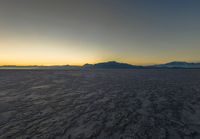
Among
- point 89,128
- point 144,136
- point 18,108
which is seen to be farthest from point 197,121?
point 18,108

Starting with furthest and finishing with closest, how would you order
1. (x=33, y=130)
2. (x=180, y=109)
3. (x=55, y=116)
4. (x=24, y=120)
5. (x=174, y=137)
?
(x=180, y=109) < (x=55, y=116) < (x=24, y=120) < (x=33, y=130) < (x=174, y=137)

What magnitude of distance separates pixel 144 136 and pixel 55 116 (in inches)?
298

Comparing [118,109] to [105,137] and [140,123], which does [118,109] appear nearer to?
[140,123]

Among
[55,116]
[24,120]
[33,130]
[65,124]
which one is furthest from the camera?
[55,116]

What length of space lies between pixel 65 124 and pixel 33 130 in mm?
2179

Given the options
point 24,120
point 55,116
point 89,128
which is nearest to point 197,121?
point 89,128

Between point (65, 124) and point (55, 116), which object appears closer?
point (65, 124)

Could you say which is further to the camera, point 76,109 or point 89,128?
point 76,109

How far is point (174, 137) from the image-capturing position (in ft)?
29.9


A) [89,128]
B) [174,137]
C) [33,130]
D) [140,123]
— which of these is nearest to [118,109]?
[140,123]

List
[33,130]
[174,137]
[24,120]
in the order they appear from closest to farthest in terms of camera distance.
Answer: [174,137] < [33,130] < [24,120]

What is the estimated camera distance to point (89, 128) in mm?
10539

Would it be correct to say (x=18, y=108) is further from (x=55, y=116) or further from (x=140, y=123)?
(x=140, y=123)

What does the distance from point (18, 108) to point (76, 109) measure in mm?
5929
